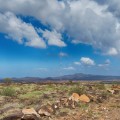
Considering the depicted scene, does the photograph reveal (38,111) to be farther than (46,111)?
No

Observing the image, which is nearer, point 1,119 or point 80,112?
point 1,119

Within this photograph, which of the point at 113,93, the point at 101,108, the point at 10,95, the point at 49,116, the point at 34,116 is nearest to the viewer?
the point at 34,116

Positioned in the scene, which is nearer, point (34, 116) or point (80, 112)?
point (34, 116)

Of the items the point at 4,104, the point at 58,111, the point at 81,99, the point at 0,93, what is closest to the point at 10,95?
the point at 0,93

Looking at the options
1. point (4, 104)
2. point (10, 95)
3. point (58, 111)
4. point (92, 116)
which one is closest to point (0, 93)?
point (10, 95)

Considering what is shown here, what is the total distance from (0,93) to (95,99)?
11.6m

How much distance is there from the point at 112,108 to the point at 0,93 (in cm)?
1475

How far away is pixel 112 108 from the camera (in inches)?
961

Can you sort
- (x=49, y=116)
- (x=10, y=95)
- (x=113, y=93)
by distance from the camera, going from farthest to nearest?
(x=113, y=93) < (x=10, y=95) < (x=49, y=116)

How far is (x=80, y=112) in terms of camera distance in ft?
73.4

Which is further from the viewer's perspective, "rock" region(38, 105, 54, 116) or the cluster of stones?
"rock" region(38, 105, 54, 116)

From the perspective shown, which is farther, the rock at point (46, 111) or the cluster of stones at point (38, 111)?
the rock at point (46, 111)

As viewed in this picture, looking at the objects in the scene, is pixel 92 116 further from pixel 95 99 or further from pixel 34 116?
pixel 95 99

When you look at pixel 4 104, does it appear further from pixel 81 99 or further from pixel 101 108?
pixel 101 108
